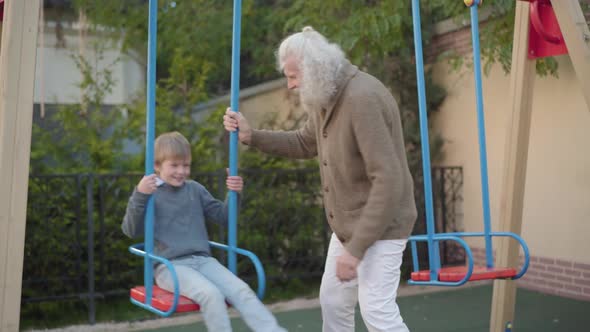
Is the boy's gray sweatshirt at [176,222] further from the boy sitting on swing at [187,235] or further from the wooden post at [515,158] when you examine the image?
the wooden post at [515,158]

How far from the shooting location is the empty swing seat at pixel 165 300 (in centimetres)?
311

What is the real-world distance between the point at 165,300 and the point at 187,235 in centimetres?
37

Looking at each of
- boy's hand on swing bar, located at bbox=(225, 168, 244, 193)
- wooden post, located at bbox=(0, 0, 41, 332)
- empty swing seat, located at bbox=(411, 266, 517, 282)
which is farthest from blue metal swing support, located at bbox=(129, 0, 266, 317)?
empty swing seat, located at bbox=(411, 266, 517, 282)

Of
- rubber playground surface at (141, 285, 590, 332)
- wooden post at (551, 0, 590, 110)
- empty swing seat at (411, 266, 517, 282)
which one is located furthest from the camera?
rubber playground surface at (141, 285, 590, 332)

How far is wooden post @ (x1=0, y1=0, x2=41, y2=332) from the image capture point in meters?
3.25

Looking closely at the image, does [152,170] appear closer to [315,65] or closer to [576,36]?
[315,65]

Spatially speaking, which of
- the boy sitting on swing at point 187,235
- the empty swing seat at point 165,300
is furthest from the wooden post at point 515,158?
the empty swing seat at point 165,300

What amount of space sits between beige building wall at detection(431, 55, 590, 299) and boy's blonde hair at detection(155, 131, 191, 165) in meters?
3.73

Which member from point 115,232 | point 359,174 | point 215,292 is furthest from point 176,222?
point 115,232

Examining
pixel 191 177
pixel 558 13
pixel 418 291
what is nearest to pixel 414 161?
pixel 418 291

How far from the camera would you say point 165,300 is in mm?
3166

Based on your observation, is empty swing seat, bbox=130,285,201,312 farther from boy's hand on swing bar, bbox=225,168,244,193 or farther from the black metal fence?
the black metal fence

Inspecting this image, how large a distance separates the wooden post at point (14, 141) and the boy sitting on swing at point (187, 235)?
47 centimetres

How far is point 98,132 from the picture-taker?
698cm
